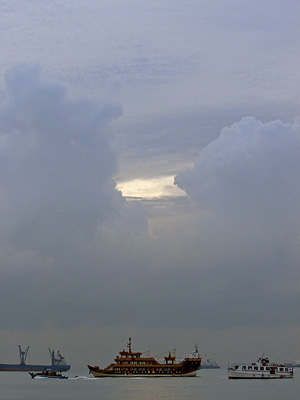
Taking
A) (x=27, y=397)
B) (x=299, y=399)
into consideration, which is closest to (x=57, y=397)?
(x=27, y=397)

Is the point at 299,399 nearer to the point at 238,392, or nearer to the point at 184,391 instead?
the point at 238,392

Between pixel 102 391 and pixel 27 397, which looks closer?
pixel 27 397

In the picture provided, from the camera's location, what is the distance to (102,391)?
184 meters

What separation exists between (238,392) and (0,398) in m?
69.1

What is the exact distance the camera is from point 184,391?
184 metres

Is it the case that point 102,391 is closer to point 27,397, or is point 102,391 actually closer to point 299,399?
point 27,397

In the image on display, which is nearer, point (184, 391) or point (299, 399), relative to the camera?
point (299, 399)

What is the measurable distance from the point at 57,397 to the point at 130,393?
21.1 metres

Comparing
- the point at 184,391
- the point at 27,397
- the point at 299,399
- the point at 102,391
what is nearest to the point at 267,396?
the point at 299,399

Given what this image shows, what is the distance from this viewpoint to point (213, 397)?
547 feet

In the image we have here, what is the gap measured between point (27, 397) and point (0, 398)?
23.6 ft

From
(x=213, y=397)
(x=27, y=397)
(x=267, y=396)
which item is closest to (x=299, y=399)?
(x=267, y=396)

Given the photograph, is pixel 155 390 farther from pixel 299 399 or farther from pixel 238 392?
pixel 299 399

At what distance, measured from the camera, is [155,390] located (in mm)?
185250
